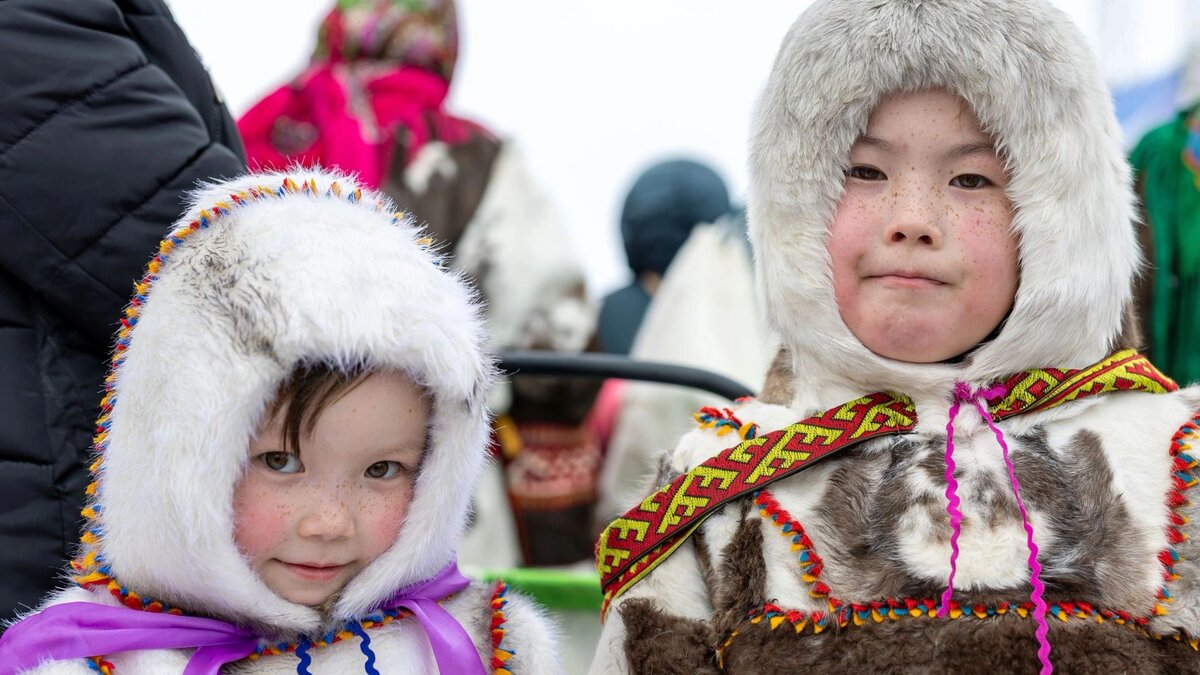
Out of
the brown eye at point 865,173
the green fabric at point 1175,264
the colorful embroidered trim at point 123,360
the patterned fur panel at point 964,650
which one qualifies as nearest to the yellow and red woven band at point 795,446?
the patterned fur panel at point 964,650

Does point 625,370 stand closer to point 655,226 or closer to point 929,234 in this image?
point 929,234

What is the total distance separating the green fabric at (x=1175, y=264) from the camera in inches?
142

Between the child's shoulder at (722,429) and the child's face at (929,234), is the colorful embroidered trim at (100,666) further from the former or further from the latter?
the child's face at (929,234)

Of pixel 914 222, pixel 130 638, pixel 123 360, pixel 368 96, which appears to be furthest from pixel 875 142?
pixel 368 96

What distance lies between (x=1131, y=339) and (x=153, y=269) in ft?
4.85

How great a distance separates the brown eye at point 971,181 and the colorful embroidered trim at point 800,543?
0.53 m

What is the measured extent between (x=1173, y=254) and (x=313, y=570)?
275 cm

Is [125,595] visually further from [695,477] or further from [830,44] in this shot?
[830,44]

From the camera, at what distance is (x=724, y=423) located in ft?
6.77

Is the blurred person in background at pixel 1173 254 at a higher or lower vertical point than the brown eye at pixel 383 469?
lower

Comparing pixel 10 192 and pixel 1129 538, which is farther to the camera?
pixel 10 192

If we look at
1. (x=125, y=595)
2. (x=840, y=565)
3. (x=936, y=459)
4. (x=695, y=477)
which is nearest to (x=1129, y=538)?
(x=936, y=459)

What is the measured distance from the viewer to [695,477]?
1.98m

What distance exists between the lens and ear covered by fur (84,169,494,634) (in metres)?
1.72
